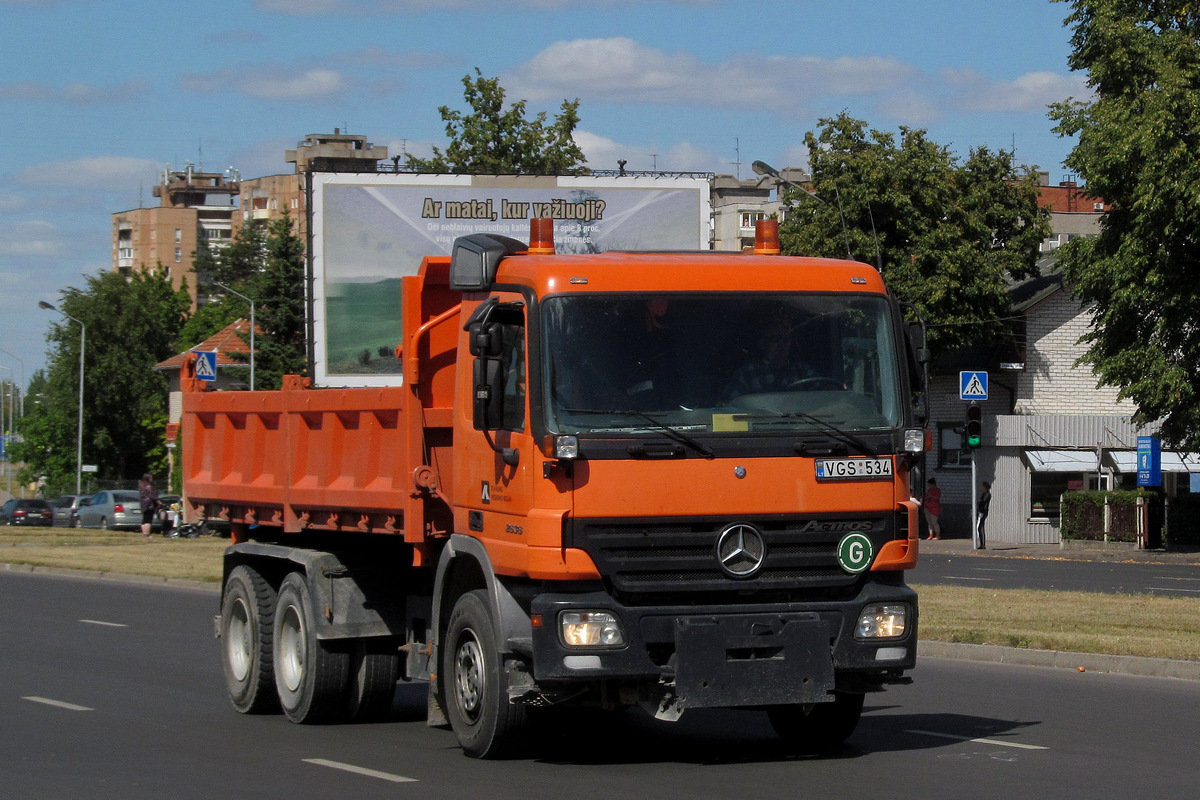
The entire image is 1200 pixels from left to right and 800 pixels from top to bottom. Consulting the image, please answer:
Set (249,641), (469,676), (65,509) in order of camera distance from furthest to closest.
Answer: (65,509) → (249,641) → (469,676)

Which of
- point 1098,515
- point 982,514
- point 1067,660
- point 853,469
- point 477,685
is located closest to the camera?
point 853,469

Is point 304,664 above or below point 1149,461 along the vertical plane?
below

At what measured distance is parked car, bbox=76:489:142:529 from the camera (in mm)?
55438

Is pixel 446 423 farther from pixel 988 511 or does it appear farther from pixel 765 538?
pixel 988 511

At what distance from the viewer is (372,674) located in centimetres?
1148

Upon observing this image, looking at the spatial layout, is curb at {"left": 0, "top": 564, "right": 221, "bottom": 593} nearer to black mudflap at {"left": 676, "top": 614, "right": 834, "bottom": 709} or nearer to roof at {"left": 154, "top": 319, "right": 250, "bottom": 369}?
black mudflap at {"left": 676, "top": 614, "right": 834, "bottom": 709}

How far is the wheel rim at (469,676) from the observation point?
9250mm

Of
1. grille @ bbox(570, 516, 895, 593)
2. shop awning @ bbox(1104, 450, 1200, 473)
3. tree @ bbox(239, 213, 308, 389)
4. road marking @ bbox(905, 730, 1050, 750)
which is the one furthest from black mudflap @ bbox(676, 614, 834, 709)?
tree @ bbox(239, 213, 308, 389)

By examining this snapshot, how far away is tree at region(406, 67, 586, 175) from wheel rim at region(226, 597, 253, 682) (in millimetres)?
31701

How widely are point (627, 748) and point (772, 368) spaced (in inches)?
104

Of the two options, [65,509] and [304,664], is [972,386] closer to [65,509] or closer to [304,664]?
[304,664]

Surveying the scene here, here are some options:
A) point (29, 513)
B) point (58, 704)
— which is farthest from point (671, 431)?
point (29, 513)

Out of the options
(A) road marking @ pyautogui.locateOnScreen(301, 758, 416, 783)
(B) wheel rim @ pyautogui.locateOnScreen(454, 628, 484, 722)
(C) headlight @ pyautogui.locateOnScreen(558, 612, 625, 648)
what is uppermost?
(C) headlight @ pyautogui.locateOnScreen(558, 612, 625, 648)

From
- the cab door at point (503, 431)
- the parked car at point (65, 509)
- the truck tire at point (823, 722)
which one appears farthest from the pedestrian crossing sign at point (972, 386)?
the parked car at point (65, 509)
